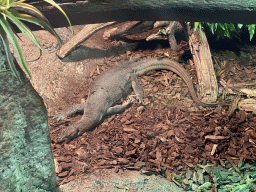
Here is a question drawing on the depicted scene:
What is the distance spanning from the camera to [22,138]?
184 centimetres

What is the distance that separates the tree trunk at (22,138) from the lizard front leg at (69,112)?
168 centimetres

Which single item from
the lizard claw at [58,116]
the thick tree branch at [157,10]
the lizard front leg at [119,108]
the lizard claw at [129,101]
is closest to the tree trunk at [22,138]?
the thick tree branch at [157,10]

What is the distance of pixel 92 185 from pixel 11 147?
44.1 inches

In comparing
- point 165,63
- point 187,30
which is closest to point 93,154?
point 165,63

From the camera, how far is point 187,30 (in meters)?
4.12

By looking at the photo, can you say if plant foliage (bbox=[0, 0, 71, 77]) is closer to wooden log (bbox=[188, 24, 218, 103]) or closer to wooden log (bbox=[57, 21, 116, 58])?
wooden log (bbox=[57, 21, 116, 58])

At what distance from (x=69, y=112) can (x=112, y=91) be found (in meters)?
0.91

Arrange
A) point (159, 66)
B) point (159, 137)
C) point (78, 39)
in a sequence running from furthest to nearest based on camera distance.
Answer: point (159, 66), point (78, 39), point (159, 137)

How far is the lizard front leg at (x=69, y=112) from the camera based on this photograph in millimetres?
3688

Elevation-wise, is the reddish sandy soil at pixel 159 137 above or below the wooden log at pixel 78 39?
below

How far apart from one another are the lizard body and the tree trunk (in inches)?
Result: 56.2

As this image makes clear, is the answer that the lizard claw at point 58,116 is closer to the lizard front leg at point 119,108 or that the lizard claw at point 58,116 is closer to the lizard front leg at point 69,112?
the lizard front leg at point 69,112

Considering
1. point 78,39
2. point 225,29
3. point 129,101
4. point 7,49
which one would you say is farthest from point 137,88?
point 7,49

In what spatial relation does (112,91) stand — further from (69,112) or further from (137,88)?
(69,112)
